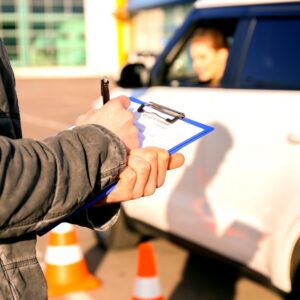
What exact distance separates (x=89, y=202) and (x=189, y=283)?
10.1 ft

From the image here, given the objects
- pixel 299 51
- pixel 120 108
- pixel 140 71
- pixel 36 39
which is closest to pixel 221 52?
pixel 140 71

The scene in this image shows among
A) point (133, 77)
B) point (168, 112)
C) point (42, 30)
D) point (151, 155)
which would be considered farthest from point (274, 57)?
point (42, 30)

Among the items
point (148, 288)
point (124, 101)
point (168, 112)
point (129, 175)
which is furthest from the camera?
point (148, 288)

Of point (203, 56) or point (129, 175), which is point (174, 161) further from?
point (203, 56)

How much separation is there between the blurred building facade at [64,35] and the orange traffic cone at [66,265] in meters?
33.8

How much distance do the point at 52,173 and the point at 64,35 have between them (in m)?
39.9

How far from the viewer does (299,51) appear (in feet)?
12.0

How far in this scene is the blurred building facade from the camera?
3938 centimetres

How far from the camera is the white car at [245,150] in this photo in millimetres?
3449

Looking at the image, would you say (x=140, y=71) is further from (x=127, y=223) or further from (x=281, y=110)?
(x=281, y=110)

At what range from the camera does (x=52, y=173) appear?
1445 millimetres

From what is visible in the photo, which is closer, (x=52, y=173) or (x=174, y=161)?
(x=52, y=173)

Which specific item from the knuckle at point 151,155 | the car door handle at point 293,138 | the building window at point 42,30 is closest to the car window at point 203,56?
the car door handle at point 293,138

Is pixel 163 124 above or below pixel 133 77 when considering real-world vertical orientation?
above
